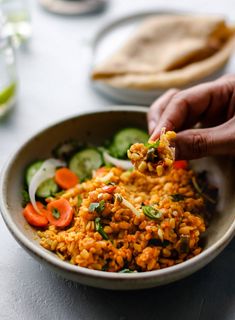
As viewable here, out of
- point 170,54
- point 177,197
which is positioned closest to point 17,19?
point 170,54

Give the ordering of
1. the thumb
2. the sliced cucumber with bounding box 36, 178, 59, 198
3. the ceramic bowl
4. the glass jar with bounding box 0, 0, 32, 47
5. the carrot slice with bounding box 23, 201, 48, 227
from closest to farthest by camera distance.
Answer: the ceramic bowl
the thumb
the carrot slice with bounding box 23, 201, 48, 227
the sliced cucumber with bounding box 36, 178, 59, 198
the glass jar with bounding box 0, 0, 32, 47

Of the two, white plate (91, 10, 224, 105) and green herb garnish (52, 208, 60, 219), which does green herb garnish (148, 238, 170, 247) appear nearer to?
green herb garnish (52, 208, 60, 219)

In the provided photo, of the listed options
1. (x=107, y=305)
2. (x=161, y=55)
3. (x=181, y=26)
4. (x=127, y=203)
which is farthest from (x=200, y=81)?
(x=107, y=305)

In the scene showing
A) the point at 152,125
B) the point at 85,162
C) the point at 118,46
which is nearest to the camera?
the point at 152,125

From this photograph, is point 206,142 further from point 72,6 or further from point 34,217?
point 72,6

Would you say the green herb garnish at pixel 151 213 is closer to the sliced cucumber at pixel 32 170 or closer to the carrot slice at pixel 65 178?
the carrot slice at pixel 65 178

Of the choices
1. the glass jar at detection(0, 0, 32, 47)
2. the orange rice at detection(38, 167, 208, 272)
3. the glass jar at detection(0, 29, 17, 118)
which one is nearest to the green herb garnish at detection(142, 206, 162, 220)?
the orange rice at detection(38, 167, 208, 272)

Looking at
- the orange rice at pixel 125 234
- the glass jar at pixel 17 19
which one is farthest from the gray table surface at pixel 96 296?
the glass jar at pixel 17 19
